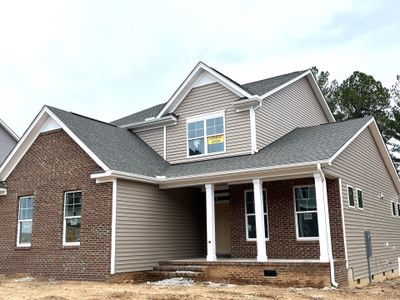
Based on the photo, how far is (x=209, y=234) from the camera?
14.5 m

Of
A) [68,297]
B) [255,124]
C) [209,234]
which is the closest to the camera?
[68,297]

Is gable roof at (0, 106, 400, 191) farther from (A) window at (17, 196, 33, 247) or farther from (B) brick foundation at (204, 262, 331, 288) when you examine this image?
(B) brick foundation at (204, 262, 331, 288)

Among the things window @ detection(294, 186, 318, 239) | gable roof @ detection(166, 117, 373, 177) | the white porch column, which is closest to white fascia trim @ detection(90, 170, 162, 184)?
gable roof @ detection(166, 117, 373, 177)

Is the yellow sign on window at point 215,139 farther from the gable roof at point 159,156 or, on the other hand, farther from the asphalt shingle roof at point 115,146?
the asphalt shingle roof at point 115,146

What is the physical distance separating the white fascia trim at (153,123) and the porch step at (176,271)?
555cm

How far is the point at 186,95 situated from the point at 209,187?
449cm

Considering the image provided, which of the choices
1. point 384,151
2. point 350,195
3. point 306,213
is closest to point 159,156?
point 306,213

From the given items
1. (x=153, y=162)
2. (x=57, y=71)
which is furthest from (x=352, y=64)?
(x=153, y=162)

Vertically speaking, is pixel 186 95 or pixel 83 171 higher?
pixel 186 95

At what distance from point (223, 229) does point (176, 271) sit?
3627 millimetres

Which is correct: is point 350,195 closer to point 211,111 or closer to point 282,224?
point 282,224

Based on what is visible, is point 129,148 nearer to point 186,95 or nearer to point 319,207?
point 186,95

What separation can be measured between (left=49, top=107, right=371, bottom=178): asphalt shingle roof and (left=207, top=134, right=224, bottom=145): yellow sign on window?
0.72m

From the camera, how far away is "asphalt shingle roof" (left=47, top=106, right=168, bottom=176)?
14.8 metres
